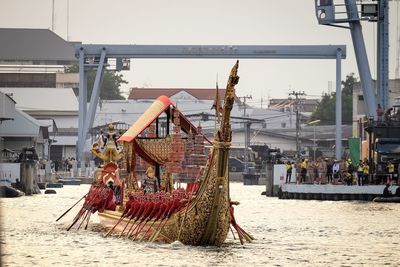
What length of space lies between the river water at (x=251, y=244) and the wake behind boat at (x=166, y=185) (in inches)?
18.0

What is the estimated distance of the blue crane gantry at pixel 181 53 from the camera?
93188 mm

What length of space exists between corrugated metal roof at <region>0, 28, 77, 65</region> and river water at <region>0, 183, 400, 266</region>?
99176mm

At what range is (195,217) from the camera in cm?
3183

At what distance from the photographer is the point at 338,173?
65500 mm

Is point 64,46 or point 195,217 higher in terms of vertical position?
point 64,46

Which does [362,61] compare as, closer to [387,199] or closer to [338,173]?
[338,173]

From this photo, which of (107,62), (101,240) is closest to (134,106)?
(107,62)

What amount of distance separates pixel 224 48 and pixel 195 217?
202 ft

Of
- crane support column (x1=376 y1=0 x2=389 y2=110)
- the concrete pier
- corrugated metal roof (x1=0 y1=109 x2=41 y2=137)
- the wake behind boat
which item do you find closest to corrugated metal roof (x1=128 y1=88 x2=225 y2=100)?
corrugated metal roof (x1=0 y1=109 x2=41 y2=137)

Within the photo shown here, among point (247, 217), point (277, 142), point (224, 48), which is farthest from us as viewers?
point (277, 142)

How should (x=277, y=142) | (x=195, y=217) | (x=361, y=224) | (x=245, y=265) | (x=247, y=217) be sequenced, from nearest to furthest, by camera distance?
(x=245, y=265) < (x=195, y=217) < (x=361, y=224) < (x=247, y=217) < (x=277, y=142)

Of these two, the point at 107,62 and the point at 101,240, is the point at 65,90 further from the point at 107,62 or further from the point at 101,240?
the point at 101,240

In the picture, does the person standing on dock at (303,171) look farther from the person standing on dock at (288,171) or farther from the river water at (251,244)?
the river water at (251,244)

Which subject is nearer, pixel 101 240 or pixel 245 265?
pixel 245 265
